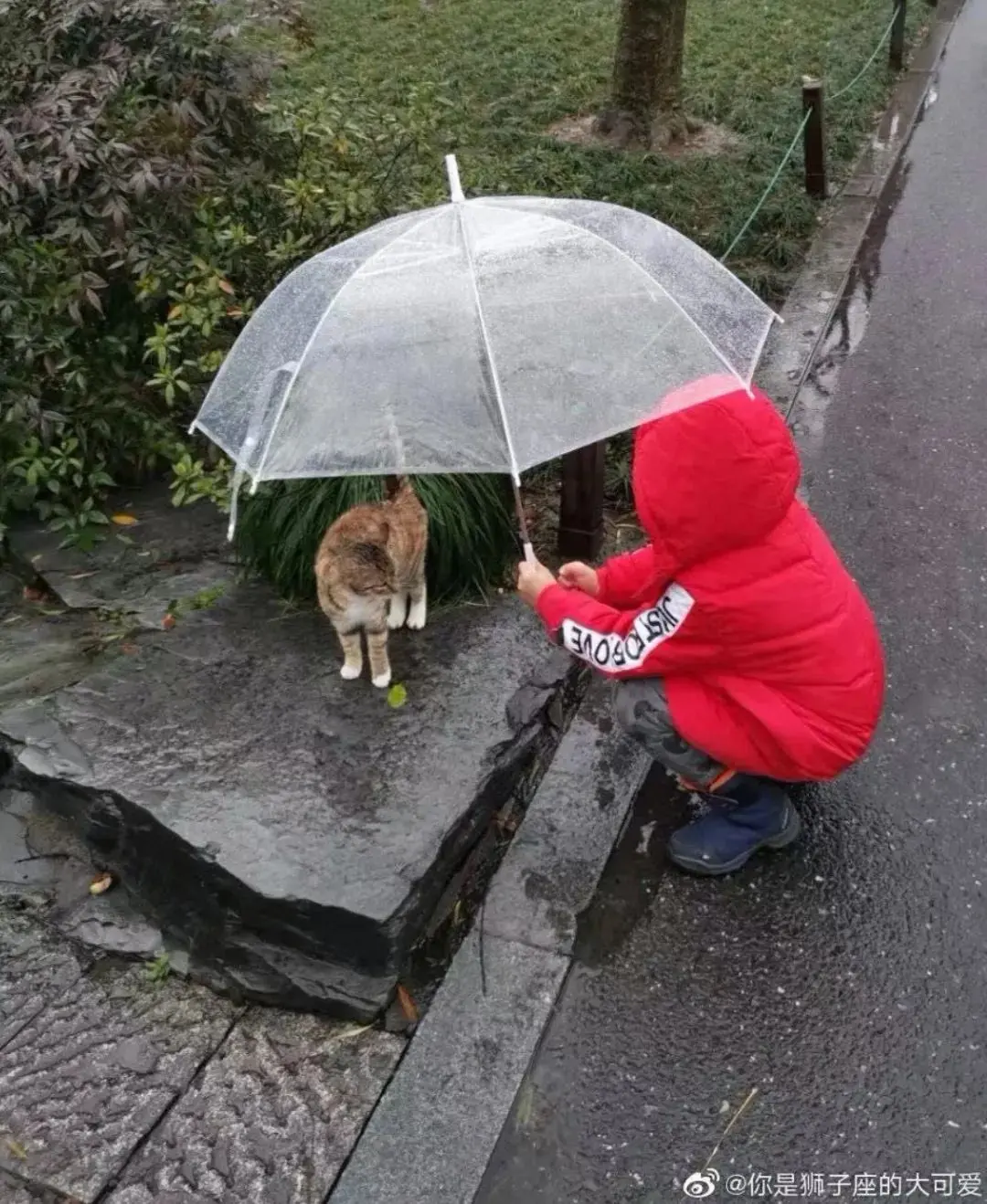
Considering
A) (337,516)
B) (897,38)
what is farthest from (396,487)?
(897,38)

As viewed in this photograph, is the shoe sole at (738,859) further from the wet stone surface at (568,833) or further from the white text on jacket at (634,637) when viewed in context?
the white text on jacket at (634,637)

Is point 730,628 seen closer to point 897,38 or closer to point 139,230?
point 139,230

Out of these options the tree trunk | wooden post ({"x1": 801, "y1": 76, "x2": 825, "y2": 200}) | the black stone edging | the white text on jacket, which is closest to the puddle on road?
the black stone edging

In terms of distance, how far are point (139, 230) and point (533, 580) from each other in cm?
247

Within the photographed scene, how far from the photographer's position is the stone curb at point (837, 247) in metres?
5.76

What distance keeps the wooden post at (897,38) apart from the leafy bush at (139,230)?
7.37 m

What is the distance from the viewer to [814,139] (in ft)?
24.1

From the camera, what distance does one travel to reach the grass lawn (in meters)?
7.11

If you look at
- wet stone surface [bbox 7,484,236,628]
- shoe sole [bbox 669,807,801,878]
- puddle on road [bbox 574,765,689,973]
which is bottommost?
puddle on road [bbox 574,765,689,973]

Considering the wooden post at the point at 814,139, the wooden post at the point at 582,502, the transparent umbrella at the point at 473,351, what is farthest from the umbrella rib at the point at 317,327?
the wooden post at the point at 814,139

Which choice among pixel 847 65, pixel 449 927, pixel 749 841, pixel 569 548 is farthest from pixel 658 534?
pixel 847 65

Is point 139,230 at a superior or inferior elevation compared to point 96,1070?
superior

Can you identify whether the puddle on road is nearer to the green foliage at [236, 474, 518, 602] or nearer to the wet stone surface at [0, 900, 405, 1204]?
the wet stone surface at [0, 900, 405, 1204]

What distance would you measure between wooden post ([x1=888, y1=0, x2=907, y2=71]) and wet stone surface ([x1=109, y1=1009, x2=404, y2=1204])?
34.5 ft
